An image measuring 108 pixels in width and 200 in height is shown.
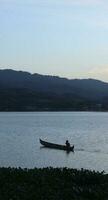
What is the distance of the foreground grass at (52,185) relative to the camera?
42.7ft

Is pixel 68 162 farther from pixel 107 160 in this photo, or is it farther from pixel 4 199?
pixel 4 199

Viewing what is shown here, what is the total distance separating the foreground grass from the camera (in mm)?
13012

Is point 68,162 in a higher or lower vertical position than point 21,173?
lower

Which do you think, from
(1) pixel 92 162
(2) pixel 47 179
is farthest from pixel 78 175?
(1) pixel 92 162

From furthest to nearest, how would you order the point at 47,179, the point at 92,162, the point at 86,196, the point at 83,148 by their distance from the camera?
the point at 83,148, the point at 92,162, the point at 47,179, the point at 86,196

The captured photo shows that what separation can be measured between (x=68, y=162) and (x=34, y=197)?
1989 inches

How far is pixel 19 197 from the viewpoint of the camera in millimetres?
12719

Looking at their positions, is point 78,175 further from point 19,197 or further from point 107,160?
point 107,160

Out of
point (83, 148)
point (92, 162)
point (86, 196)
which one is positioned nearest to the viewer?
point (86, 196)

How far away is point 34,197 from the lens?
12789 mm

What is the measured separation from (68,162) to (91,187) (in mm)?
49171

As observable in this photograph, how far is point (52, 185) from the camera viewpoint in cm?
1398

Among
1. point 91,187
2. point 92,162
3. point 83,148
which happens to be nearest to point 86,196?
point 91,187

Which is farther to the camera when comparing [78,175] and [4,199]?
[78,175]
